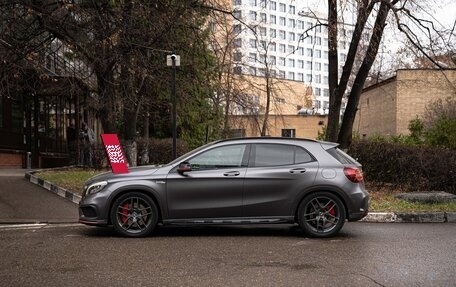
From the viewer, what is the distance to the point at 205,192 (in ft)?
28.2

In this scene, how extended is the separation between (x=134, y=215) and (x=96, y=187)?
0.75m

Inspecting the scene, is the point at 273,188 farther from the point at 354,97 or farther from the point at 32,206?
the point at 354,97

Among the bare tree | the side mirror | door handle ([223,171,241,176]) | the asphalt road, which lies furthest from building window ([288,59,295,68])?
the side mirror

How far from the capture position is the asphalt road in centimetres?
608

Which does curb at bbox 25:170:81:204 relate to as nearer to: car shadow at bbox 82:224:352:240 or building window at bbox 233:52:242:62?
car shadow at bbox 82:224:352:240

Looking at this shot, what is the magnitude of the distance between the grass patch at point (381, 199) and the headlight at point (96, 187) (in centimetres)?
443

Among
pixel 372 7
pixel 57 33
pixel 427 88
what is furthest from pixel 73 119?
pixel 427 88

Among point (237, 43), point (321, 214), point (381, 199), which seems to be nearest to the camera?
point (321, 214)

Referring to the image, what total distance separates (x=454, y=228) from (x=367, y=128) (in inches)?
1264

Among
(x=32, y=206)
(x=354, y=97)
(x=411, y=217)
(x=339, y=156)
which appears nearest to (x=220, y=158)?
(x=339, y=156)

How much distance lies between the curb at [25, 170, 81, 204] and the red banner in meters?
2.81

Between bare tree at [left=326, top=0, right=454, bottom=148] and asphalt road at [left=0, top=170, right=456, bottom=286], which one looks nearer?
asphalt road at [left=0, top=170, right=456, bottom=286]

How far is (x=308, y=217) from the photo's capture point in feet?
28.9

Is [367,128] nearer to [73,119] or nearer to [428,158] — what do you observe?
[73,119]
